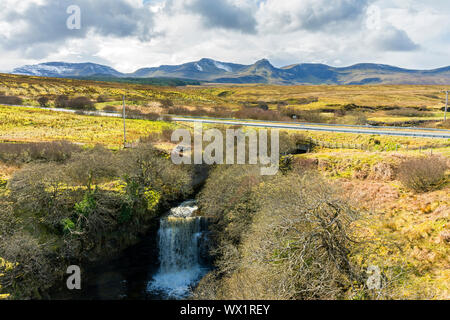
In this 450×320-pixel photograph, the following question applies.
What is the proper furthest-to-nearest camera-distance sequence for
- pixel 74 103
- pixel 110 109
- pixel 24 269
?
pixel 74 103 → pixel 110 109 → pixel 24 269

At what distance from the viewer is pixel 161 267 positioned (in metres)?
24.8

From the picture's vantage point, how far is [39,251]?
58.7 feet

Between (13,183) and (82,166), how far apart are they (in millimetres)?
5002

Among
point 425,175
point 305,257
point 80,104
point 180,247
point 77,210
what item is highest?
point 80,104

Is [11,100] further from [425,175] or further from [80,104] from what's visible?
[425,175]

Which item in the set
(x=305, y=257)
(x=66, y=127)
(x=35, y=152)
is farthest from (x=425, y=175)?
(x=66, y=127)

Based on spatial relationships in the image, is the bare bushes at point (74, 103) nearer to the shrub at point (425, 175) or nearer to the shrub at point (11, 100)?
the shrub at point (11, 100)

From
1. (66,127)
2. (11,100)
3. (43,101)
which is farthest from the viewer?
(43,101)

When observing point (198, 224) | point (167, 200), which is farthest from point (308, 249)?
point (167, 200)

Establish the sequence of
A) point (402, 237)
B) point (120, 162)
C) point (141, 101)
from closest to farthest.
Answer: point (402, 237) < point (120, 162) < point (141, 101)

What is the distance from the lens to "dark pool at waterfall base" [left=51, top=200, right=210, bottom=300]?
21328 millimetres

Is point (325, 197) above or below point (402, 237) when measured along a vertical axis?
above

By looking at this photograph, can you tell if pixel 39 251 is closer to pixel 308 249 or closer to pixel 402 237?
pixel 308 249

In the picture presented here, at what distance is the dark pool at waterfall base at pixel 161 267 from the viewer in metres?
21.3
